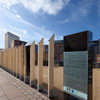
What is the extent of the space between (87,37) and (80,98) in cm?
250

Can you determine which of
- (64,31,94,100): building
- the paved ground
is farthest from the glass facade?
the paved ground

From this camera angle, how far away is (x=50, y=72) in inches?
193

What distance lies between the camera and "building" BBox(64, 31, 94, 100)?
2965mm

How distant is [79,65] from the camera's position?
10.6ft

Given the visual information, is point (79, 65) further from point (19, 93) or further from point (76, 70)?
point (19, 93)

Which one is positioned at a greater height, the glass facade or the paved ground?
the glass facade

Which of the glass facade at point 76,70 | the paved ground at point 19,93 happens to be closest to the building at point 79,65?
the glass facade at point 76,70

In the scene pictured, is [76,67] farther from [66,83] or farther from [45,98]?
[45,98]

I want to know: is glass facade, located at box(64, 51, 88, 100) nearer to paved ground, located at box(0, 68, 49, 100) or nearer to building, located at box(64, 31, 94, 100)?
building, located at box(64, 31, 94, 100)

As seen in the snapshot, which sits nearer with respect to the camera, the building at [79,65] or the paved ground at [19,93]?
the building at [79,65]

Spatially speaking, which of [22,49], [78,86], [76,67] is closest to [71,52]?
[76,67]

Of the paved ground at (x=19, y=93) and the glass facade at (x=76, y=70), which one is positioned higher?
the glass facade at (x=76, y=70)

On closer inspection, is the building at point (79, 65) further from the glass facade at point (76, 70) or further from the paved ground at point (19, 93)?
the paved ground at point (19, 93)

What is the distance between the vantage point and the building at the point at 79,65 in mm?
2965
